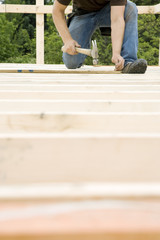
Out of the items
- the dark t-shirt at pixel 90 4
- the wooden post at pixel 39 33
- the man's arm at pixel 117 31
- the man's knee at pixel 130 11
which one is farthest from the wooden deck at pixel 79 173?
the wooden post at pixel 39 33

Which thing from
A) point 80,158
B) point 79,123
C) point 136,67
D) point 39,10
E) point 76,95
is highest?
point 39,10

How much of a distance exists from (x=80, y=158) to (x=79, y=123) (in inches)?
10.3

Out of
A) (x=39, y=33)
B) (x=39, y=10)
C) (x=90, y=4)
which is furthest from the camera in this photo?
(x=39, y=33)

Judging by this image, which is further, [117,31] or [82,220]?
[117,31]

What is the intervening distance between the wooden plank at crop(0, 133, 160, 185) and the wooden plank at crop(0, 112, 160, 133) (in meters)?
0.21

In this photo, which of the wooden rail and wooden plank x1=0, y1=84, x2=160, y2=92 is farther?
the wooden rail

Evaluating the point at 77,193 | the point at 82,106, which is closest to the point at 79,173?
the point at 77,193

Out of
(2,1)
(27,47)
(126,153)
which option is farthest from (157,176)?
(2,1)

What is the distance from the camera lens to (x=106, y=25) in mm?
3342

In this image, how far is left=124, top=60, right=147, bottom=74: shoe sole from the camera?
104 inches

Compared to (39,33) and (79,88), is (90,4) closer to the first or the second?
(79,88)

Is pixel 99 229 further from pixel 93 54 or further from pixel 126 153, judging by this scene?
pixel 93 54

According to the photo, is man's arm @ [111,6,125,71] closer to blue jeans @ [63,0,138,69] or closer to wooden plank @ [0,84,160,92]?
blue jeans @ [63,0,138,69]

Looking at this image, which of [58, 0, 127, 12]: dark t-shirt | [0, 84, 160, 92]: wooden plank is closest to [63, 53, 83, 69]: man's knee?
[58, 0, 127, 12]: dark t-shirt
